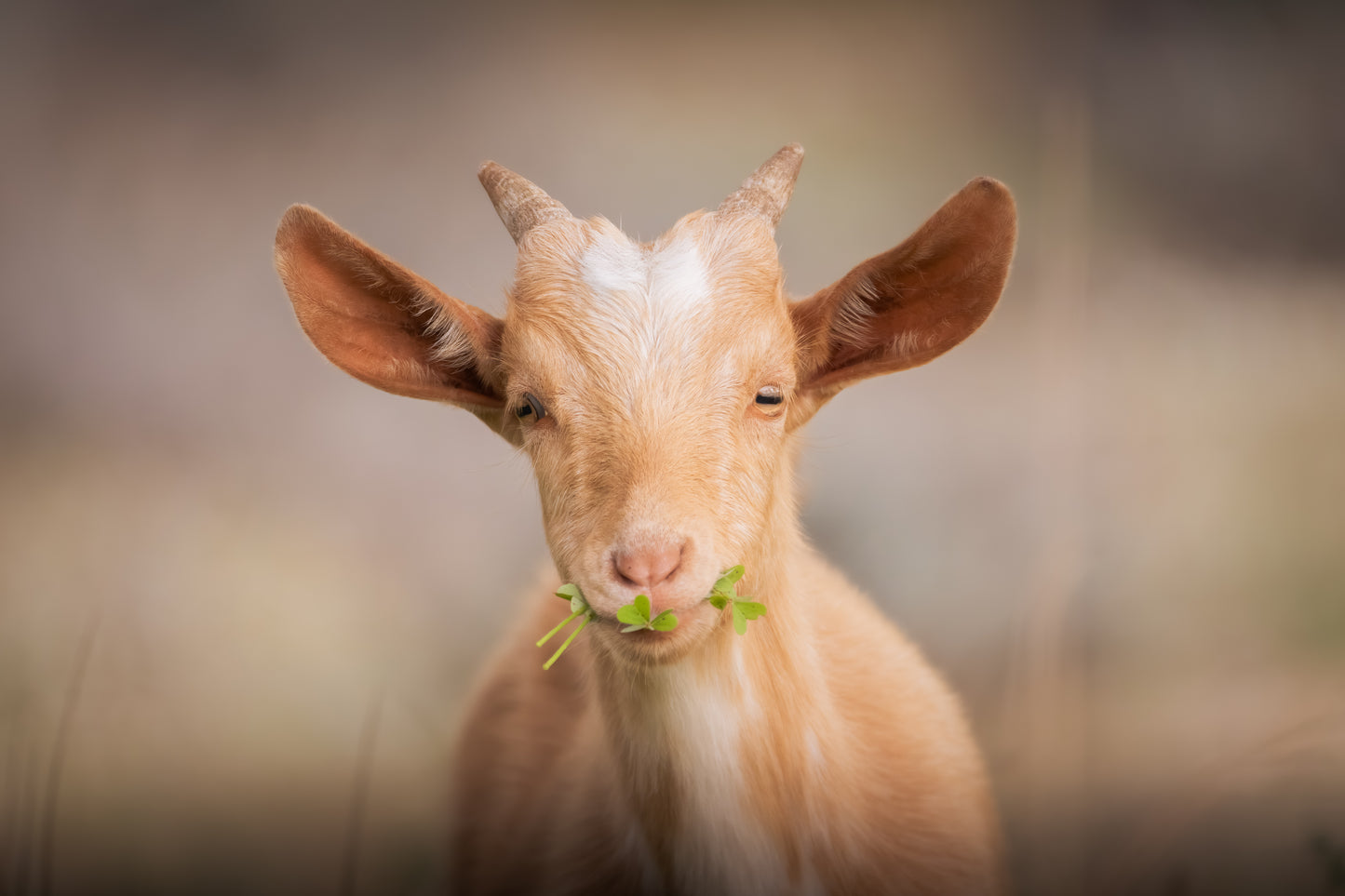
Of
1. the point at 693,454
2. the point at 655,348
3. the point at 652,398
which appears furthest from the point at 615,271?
the point at 693,454

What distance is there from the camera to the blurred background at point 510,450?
322 centimetres

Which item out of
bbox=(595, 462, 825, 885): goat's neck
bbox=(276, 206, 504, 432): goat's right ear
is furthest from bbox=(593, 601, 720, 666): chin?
bbox=(276, 206, 504, 432): goat's right ear

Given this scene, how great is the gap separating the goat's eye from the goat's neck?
264mm

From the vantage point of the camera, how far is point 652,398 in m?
1.78

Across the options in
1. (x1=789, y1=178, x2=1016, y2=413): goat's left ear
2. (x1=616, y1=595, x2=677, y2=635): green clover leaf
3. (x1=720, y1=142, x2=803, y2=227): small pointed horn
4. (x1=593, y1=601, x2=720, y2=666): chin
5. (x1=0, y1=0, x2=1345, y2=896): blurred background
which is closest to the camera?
(x1=616, y1=595, x2=677, y2=635): green clover leaf

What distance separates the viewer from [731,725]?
75.7 inches

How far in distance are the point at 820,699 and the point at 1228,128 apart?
8.73 ft

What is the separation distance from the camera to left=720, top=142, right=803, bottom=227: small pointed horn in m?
2.13

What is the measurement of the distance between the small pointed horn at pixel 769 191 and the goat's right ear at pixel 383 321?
650 millimetres

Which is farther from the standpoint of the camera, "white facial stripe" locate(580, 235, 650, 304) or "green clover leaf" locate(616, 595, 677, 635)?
"white facial stripe" locate(580, 235, 650, 304)

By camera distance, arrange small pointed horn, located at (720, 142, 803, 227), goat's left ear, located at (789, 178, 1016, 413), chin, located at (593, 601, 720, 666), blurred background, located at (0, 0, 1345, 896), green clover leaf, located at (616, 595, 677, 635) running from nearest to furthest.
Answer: green clover leaf, located at (616, 595, 677, 635), chin, located at (593, 601, 720, 666), goat's left ear, located at (789, 178, 1016, 413), small pointed horn, located at (720, 142, 803, 227), blurred background, located at (0, 0, 1345, 896)

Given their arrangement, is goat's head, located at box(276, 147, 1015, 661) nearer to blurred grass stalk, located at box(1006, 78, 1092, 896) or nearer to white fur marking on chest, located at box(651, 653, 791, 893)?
white fur marking on chest, located at box(651, 653, 791, 893)

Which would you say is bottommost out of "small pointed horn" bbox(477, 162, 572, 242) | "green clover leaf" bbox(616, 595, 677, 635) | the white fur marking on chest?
the white fur marking on chest

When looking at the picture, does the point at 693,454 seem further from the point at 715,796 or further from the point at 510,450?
the point at 510,450
